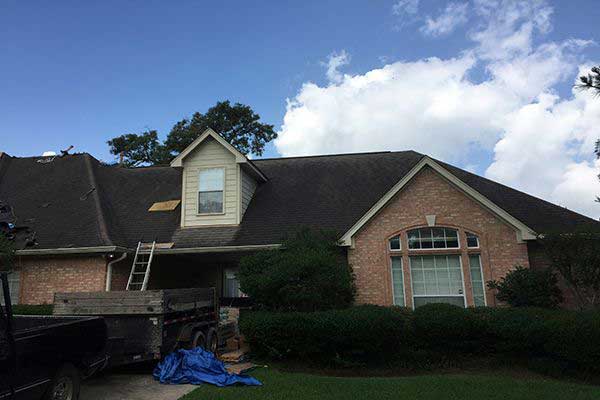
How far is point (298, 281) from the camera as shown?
10.2 m

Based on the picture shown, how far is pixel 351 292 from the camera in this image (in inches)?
445

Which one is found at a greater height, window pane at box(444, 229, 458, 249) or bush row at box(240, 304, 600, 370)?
window pane at box(444, 229, 458, 249)

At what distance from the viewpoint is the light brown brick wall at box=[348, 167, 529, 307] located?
11.4 meters

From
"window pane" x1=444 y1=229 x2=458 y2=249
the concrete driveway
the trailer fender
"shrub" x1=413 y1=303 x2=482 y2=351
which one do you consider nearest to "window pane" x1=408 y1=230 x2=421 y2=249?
"window pane" x1=444 y1=229 x2=458 y2=249

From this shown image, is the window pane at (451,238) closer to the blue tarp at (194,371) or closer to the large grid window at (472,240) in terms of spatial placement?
the large grid window at (472,240)

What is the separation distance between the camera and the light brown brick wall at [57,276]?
40.9 feet

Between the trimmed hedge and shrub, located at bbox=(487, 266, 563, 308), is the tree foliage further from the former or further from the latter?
shrub, located at bbox=(487, 266, 563, 308)

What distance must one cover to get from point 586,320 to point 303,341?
5.56 m

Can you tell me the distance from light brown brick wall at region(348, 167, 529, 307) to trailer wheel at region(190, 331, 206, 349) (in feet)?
14.6

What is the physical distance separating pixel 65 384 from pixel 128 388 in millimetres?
1656

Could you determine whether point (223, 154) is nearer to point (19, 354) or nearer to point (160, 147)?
point (19, 354)

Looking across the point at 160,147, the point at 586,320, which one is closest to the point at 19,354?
the point at 586,320

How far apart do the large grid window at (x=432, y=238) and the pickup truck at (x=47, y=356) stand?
27.3ft

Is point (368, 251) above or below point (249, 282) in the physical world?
above
